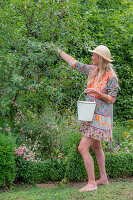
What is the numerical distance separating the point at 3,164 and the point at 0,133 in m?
0.49

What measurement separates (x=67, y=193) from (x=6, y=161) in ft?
2.88

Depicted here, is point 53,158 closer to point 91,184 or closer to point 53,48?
point 91,184

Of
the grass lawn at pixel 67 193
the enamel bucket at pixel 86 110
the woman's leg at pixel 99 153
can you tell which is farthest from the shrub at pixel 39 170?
the enamel bucket at pixel 86 110

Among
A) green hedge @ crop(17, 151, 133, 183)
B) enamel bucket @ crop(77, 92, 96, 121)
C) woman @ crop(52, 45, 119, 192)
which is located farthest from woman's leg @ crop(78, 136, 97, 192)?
green hedge @ crop(17, 151, 133, 183)

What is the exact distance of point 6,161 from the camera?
3727mm

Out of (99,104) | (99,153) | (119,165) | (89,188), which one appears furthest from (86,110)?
(119,165)

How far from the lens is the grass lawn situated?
3441mm

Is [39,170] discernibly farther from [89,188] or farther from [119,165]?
[119,165]

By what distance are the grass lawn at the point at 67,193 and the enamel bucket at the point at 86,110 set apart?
3.03 ft

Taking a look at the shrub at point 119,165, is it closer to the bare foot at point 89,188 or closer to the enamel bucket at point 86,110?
the bare foot at point 89,188

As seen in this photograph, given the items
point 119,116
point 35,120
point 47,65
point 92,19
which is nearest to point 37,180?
point 35,120

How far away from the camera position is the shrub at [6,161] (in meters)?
3.68

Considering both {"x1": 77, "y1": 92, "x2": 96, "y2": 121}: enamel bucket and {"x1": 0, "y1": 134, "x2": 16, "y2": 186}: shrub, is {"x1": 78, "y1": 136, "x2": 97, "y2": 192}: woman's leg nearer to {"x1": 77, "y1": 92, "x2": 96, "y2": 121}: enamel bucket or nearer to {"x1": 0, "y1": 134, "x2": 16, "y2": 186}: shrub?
{"x1": 77, "y1": 92, "x2": 96, "y2": 121}: enamel bucket

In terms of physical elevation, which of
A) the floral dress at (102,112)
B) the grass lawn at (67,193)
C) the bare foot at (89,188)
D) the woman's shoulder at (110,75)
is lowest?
the grass lawn at (67,193)
